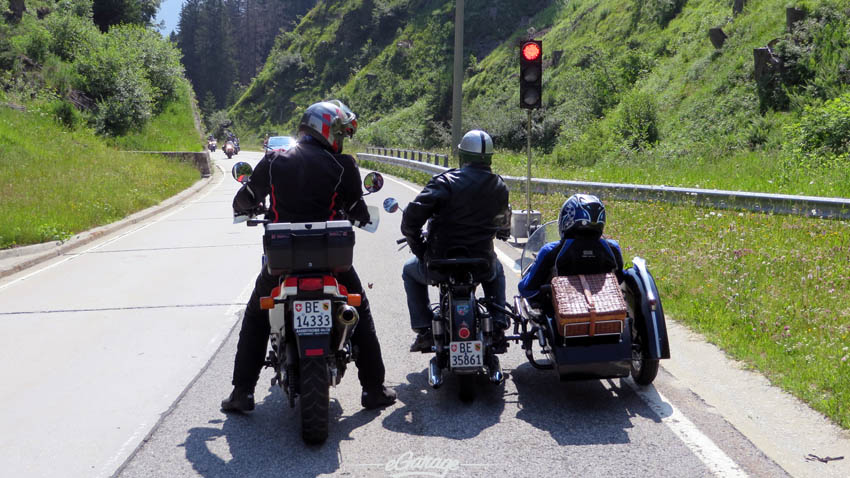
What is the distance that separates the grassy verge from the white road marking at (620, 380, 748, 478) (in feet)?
2.78

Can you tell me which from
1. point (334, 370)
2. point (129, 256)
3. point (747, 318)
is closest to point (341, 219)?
point (334, 370)

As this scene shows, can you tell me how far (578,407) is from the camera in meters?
5.12

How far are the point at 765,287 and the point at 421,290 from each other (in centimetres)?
371

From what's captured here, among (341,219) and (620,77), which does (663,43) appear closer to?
(620,77)

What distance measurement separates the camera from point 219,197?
23.2 metres

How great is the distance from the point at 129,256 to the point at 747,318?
9.40 meters

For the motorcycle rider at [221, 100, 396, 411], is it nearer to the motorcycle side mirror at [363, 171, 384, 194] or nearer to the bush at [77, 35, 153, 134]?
the motorcycle side mirror at [363, 171, 384, 194]

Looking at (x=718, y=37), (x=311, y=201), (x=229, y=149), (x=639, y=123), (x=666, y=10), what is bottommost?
(x=229, y=149)

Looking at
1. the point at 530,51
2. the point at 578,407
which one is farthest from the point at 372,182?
the point at 530,51

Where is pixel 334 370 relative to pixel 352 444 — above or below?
above

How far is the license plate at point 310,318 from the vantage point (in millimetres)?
4352

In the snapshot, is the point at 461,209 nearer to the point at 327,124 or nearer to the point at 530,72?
the point at 327,124

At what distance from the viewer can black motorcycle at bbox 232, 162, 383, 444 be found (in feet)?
14.3

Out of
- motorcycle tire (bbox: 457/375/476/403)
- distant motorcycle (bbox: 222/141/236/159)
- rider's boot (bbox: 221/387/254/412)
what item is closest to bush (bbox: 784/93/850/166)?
motorcycle tire (bbox: 457/375/476/403)
